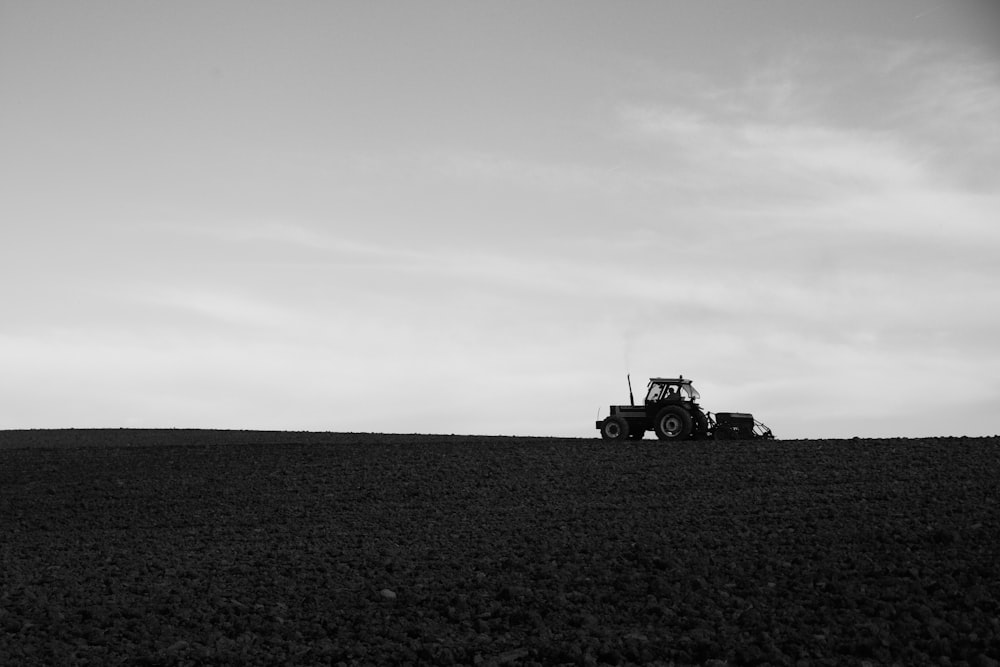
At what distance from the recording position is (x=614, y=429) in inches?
1140

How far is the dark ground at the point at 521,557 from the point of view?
11.4 meters

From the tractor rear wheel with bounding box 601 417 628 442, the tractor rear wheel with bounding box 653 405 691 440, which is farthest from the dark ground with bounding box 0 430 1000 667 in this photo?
the tractor rear wheel with bounding box 601 417 628 442

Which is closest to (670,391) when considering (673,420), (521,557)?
(673,420)

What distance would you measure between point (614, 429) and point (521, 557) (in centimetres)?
1424

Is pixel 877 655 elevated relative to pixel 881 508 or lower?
lower

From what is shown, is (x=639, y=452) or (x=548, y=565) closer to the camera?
(x=548, y=565)

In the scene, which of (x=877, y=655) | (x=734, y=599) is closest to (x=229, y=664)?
(x=734, y=599)

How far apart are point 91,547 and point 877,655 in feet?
43.5

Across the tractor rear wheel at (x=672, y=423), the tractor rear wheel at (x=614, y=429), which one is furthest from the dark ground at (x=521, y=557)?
the tractor rear wheel at (x=614, y=429)

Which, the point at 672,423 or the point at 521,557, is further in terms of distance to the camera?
the point at 672,423

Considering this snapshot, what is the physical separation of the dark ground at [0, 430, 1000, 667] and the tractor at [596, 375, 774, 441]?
119 inches

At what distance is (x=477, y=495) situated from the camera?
20266mm

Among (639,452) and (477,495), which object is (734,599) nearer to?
(477,495)

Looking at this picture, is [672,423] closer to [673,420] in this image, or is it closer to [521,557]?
[673,420]
